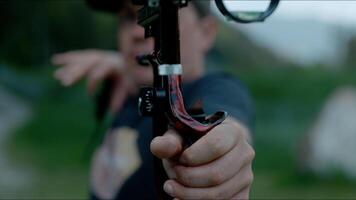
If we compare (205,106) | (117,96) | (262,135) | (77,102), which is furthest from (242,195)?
(262,135)

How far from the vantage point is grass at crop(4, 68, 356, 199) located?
386 cm

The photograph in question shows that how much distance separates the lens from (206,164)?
73 centimetres

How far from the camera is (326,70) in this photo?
169 inches

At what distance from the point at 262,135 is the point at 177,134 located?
11.6 feet

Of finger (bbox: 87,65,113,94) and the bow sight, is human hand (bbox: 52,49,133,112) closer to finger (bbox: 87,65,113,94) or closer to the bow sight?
finger (bbox: 87,65,113,94)

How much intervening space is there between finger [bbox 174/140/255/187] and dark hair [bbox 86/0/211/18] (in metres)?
0.72

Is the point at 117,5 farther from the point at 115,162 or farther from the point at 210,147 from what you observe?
the point at 210,147

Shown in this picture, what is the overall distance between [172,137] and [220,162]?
0.07 m

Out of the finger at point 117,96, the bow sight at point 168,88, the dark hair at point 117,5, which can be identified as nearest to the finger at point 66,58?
the finger at point 117,96

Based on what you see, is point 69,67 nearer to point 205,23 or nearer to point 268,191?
point 205,23

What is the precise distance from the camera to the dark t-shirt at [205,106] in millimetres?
1139

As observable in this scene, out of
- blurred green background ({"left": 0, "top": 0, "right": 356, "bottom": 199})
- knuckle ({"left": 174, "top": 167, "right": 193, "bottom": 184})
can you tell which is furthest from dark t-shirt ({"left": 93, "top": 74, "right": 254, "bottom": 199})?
blurred green background ({"left": 0, "top": 0, "right": 356, "bottom": 199})

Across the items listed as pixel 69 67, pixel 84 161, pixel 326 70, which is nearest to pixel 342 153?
pixel 326 70

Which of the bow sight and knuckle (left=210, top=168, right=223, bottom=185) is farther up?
the bow sight
